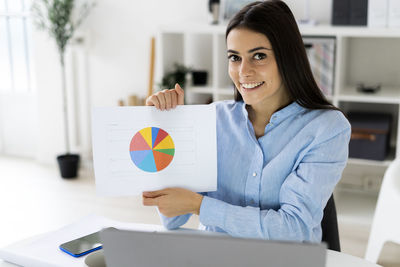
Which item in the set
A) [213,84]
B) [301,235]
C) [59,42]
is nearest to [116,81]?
→ [59,42]

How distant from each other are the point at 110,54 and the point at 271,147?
299 centimetres

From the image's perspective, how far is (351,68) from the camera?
3584 mm

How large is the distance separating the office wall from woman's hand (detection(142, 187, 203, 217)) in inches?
106

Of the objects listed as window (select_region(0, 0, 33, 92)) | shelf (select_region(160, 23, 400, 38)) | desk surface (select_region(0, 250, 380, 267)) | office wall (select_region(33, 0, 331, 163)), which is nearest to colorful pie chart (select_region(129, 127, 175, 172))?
desk surface (select_region(0, 250, 380, 267))

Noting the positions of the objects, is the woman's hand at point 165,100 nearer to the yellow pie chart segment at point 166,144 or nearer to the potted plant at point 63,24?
the yellow pie chart segment at point 166,144

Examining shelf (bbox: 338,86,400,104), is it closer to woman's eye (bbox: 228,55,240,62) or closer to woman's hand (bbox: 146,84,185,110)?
woman's eye (bbox: 228,55,240,62)

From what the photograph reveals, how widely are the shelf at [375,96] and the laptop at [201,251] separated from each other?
2.57 m

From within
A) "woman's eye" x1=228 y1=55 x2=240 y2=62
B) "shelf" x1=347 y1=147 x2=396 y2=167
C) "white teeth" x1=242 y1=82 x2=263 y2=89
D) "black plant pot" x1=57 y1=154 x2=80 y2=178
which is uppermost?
"woman's eye" x1=228 y1=55 x2=240 y2=62

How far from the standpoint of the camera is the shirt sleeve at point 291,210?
137 cm

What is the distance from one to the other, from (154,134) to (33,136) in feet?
12.6

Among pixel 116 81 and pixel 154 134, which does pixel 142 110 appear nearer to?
pixel 154 134

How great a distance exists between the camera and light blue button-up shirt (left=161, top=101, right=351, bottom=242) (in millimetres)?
1381

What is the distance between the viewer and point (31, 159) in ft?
15.8

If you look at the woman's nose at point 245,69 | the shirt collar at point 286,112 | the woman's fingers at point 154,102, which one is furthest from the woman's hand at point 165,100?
the shirt collar at point 286,112
